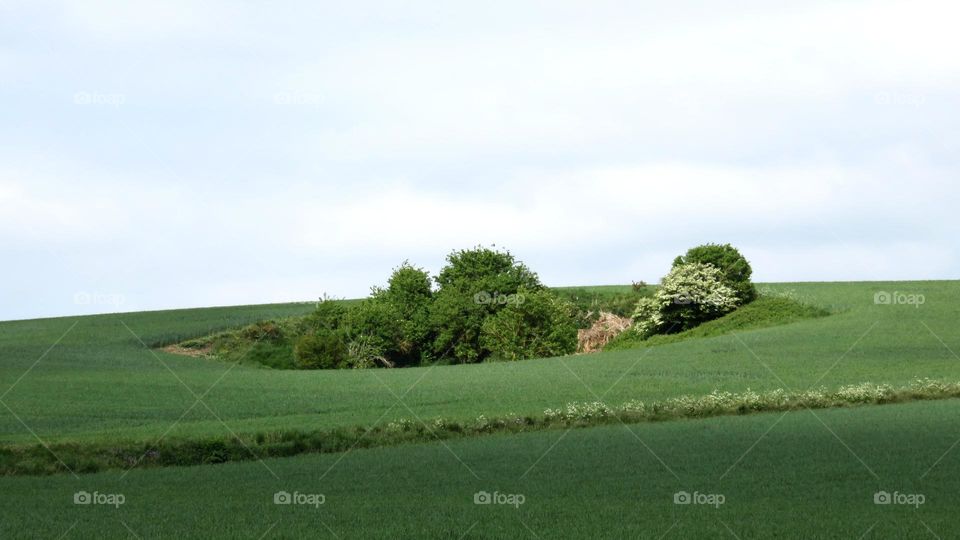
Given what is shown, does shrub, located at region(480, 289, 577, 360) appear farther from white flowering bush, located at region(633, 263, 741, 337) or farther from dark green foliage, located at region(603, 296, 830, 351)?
white flowering bush, located at region(633, 263, 741, 337)

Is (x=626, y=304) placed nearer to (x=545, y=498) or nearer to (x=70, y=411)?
(x=70, y=411)

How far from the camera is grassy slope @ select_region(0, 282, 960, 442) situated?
3678 centimetres

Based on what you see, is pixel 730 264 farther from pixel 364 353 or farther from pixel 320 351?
pixel 320 351

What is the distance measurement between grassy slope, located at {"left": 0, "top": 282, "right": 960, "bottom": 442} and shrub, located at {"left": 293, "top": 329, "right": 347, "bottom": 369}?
694 cm

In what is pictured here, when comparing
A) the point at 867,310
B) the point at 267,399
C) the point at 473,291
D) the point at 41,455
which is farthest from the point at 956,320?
the point at 41,455

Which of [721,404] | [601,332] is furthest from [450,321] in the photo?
[721,404]

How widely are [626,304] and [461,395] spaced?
123ft

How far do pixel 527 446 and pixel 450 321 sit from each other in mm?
39794

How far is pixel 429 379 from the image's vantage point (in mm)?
47500

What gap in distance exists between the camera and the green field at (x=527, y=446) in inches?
725

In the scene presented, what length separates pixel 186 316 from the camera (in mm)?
80438

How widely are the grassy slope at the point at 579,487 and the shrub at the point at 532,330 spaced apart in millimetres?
31454

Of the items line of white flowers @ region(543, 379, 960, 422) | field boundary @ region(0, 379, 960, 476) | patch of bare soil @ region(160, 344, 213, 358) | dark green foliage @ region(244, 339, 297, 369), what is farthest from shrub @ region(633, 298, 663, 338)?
line of white flowers @ region(543, 379, 960, 422)

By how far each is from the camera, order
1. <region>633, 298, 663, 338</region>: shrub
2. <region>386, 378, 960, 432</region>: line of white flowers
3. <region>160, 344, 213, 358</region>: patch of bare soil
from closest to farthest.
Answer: <region>386, 378, 960, 432</region>: line of white flowers
<region>160, 344, 213, 358</region>: patch of bare soil
<region>633, 298, 663, 338</region>: shrub
